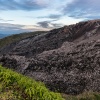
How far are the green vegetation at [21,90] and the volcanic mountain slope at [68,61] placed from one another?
1270cm

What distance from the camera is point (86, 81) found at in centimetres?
2702

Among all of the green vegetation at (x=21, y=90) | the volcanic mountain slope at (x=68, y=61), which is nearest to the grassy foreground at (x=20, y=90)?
the green vegetation at (x=21, y=90)

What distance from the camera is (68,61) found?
30625 mm

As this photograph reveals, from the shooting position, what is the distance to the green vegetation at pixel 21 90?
13180mm

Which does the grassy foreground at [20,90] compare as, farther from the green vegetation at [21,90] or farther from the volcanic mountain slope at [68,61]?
the volcanic mountain slope at [68,61]

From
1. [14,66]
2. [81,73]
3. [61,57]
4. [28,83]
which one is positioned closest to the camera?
[28,83]

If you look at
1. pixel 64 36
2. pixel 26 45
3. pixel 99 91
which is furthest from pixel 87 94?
pixel 26 45

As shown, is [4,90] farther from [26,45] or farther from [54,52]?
[26,45]

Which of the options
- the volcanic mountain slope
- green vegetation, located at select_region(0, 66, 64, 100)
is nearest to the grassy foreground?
green vegetation, located at select_region(0, 66, 64, 100)

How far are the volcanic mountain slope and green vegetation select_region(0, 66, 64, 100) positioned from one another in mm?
12705

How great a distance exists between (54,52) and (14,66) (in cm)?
517

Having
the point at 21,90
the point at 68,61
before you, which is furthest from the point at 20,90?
the point at 68,61

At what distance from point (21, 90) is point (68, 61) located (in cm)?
1700

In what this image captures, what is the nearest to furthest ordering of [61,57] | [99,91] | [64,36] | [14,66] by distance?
[99,91] < [61,57] < [14,66] < [64,36]
